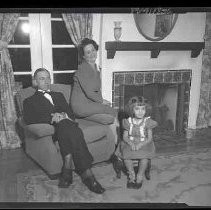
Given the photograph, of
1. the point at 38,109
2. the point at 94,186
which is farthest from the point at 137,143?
the point at 38,109

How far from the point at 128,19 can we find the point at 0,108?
1.84m

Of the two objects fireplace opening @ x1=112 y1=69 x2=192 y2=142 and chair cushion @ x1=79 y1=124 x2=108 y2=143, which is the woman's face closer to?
fireplace opening @ x1=112 y1=69 x2=192 y2=142

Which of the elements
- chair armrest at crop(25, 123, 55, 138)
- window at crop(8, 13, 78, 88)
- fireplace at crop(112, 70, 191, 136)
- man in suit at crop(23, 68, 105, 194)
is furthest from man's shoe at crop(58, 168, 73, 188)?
window at crop(8, 13, 78, 88)

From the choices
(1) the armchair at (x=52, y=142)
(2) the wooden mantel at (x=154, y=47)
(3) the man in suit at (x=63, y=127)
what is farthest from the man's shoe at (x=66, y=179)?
(2) the wooden mantel at (x=154, y=47)

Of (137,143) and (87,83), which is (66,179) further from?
(87,83)

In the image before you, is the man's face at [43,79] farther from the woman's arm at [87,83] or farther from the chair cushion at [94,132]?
the chair cushion at [94,132]

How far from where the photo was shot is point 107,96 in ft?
12.7

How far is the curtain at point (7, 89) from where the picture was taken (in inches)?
131

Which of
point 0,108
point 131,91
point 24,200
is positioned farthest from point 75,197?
point 131,91

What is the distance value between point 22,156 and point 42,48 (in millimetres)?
1266

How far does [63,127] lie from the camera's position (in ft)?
8.98

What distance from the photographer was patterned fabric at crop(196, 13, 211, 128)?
13.0 feet

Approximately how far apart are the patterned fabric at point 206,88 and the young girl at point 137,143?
5.33 feet
